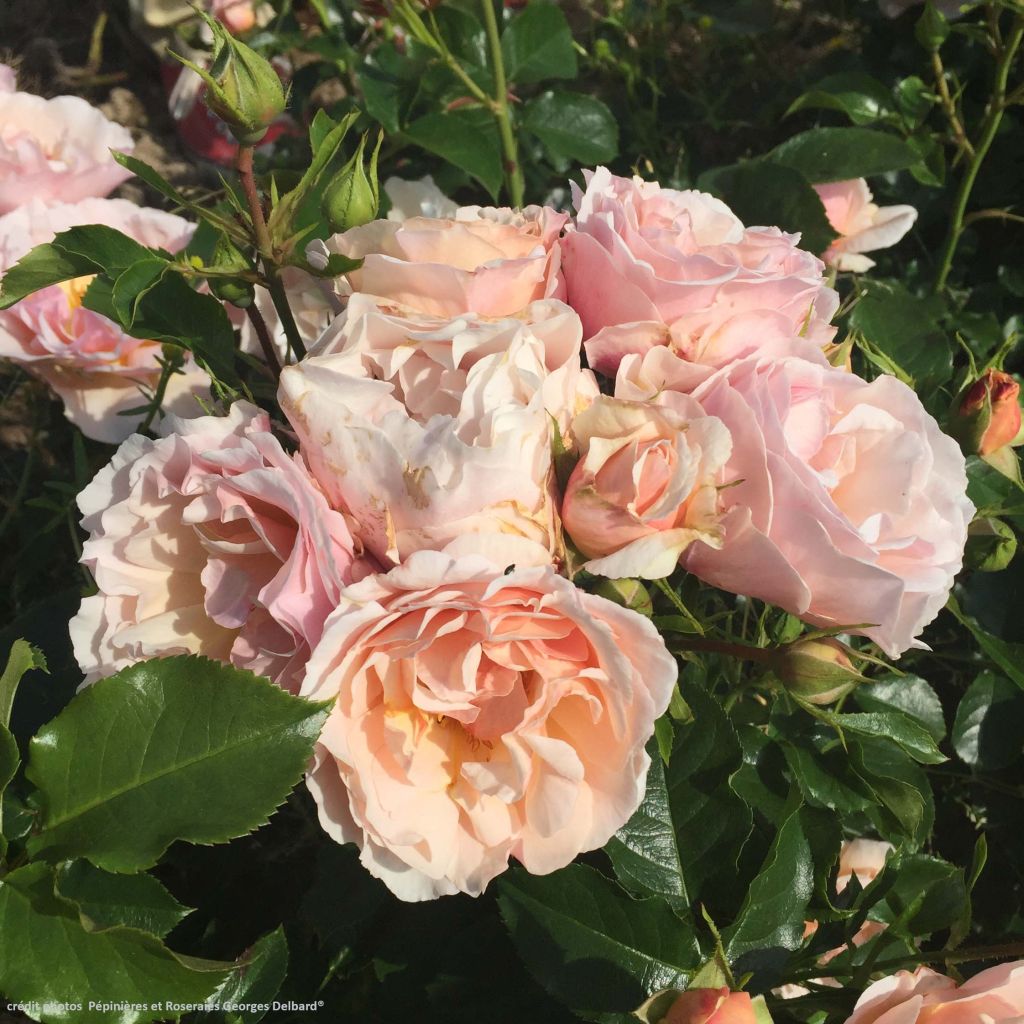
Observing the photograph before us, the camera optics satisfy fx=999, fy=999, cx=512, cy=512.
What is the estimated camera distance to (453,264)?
652 mm

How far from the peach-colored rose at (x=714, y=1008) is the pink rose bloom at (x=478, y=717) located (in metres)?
0.10

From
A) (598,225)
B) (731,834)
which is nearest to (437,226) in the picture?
(598,225)

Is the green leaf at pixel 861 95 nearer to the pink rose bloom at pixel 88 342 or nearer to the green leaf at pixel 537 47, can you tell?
the green leaf at pixel 537 47

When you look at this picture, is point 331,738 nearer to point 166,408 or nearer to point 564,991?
point 564,991

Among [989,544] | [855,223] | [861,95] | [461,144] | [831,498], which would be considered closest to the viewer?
[831,498]

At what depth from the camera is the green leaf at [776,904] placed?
690 millimetres

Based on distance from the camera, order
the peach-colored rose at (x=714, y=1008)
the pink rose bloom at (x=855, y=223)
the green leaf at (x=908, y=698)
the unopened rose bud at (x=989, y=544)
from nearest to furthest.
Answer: the peach-colored rose at (x=714, y=1008)
the unopened rose bud at (x=989, y=544)
the green leaf at (x=908, y=698)
the pink rose bloom at (x=855, y=223)

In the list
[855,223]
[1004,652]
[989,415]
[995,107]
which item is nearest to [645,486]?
[989,415]

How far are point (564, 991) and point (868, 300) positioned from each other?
92cm

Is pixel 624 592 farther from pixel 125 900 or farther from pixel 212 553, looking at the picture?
pixel 125 900

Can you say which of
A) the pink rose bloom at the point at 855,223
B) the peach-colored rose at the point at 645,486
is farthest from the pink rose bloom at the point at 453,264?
the pink rose bloom at the point at 855,223

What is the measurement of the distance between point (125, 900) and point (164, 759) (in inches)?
4.2

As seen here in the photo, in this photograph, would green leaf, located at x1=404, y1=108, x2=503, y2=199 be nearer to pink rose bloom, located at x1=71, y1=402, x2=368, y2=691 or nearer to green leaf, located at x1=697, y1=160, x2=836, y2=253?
green leaf, located at x1=697, y1=160, x2=836, y2=253

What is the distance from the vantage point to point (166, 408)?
1062mm
